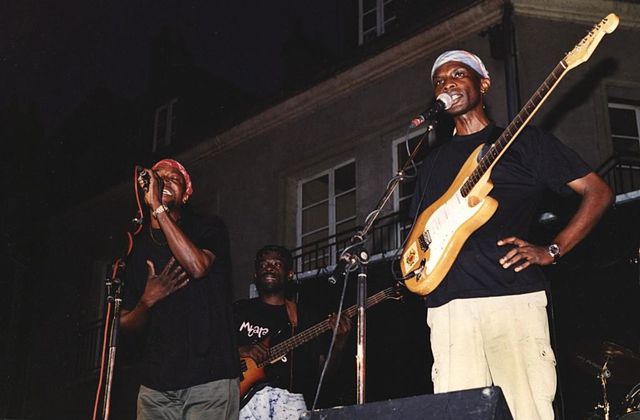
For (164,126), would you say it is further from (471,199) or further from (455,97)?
(471,199)

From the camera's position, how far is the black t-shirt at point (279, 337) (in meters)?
5.96

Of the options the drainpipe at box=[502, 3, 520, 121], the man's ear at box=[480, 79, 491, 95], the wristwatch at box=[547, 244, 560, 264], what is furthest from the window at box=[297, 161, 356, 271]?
the wristwatch at box=[547, 244, 560, 264]

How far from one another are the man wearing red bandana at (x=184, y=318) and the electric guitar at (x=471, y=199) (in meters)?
1.04

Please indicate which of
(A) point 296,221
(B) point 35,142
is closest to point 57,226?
(B) point 35,142

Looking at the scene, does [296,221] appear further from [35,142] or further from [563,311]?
[35,142]

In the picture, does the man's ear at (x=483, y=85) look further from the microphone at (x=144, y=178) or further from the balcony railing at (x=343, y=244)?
the balcony railing at (x=343, y=244)

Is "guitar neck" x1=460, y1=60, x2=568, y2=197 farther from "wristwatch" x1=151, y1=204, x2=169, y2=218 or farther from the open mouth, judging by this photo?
"wristwatch" x1=151, y1=204, x2=169, y2=218

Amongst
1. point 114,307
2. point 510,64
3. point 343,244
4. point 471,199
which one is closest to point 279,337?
point 114,307

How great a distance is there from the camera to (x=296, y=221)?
11781mm

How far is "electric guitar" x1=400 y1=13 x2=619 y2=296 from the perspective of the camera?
3.19 meters

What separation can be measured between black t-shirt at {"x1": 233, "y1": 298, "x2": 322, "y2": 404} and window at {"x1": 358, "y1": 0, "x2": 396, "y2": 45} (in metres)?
6.34

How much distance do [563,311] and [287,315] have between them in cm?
325

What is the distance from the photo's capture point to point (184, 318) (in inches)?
148

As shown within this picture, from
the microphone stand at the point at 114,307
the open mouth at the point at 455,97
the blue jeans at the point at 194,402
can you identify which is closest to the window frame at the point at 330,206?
the microphone stand at the point at 114,307
